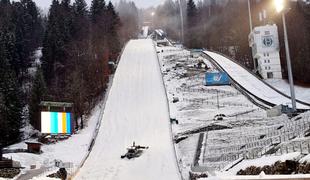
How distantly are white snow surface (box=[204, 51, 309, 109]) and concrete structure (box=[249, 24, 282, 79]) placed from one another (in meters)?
3.06

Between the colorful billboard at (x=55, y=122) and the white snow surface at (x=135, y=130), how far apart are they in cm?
448

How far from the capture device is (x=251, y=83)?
205 feet

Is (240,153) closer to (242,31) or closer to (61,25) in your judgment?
(61,25)

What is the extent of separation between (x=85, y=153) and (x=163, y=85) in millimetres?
→ 28879

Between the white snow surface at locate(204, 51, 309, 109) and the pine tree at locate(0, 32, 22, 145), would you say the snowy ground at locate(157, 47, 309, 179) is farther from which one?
the pine tree at locate(0, 32, 22, 145)

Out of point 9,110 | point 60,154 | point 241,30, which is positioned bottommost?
point 60,154

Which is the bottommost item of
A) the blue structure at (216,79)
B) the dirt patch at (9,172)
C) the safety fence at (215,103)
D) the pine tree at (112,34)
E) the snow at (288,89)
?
the dirt patch at (9,172)

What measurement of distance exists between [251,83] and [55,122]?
42.3 m

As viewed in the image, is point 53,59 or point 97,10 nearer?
point 53,59

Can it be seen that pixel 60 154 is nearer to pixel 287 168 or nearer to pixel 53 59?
pixel 287 168

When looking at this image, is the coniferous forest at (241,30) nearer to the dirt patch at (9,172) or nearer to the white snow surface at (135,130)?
the white snow surface at (135,130)

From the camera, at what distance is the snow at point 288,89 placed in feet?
191

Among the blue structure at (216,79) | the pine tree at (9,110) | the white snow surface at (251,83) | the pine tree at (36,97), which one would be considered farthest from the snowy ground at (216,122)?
the pine tree at (9,110)

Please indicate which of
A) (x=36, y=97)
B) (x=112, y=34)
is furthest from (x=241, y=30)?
(x=36, y=97)
